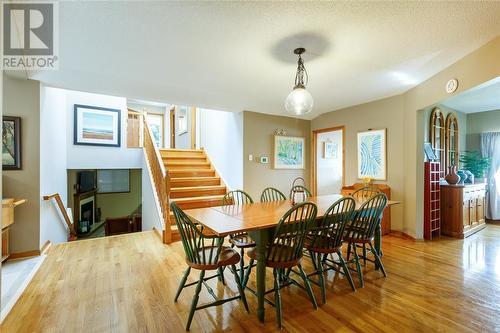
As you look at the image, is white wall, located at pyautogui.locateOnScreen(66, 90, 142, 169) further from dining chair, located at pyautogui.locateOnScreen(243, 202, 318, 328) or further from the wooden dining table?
dining chair, located at pyautogui.locateOnScreen(243, 202, 318, 328)

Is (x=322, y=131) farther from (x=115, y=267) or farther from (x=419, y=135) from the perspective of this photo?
(x=115, y=267)

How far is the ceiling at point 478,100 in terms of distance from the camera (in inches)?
147

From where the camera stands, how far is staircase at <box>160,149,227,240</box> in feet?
14.9

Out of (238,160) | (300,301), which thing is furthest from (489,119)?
(300,301)

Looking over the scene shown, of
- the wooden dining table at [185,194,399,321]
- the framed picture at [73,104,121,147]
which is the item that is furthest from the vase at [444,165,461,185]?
the framed picture at [73,104,121,147]

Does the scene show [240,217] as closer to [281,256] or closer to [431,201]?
[281,256]

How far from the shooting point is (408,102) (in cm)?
381

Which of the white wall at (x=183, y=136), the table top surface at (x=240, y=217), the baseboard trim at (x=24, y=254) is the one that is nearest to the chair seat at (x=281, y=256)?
the table top surface at (x=240, y=217)

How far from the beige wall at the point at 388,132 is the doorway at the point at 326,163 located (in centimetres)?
76

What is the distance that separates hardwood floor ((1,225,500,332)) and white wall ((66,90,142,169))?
107 inches

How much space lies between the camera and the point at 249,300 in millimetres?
2213

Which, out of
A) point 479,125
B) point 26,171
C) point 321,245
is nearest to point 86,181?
point 26,171

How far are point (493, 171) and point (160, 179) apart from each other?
6.84 m

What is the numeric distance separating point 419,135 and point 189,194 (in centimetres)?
414
